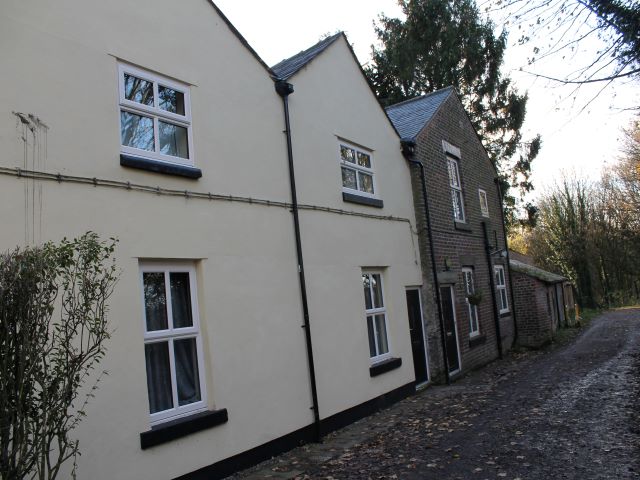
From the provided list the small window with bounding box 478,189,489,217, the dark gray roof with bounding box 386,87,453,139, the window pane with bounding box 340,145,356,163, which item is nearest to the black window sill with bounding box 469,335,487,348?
the small window with bounding box 478,189,489,217

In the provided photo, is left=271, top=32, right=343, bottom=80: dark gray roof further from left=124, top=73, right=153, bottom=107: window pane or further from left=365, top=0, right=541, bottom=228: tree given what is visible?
left=365, top=0, right=541, bottom=228: tree

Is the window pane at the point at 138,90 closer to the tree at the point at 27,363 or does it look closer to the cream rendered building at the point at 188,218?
the cream rendered building at the point at 188,218

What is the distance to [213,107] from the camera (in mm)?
6867

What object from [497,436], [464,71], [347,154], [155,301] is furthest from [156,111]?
[464,71]

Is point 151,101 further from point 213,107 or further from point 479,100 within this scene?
point 479,100

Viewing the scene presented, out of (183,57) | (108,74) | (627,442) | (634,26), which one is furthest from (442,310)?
(108,74)

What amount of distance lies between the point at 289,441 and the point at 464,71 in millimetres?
20308

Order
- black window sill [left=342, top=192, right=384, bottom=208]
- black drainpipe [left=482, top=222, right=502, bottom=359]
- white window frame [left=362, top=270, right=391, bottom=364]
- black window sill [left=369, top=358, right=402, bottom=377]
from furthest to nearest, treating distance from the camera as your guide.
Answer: black drainpipe [left=482, top=222, right=502, bottom=359] < white window frame [left=362, top=270, right=391, bottom=364] < black window sill [left=342, top=192, right=384, bottom=208] < black window sill [left=369, top=358, right=402, bottom=377]

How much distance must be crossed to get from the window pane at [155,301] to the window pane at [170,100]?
2115mm

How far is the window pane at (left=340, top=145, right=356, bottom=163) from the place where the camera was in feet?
32.0

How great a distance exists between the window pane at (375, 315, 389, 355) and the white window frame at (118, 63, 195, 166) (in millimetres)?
5146

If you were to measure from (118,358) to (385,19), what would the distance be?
918 inches

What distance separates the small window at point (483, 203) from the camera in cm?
1585

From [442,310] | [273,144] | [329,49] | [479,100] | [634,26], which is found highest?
[479,100]
